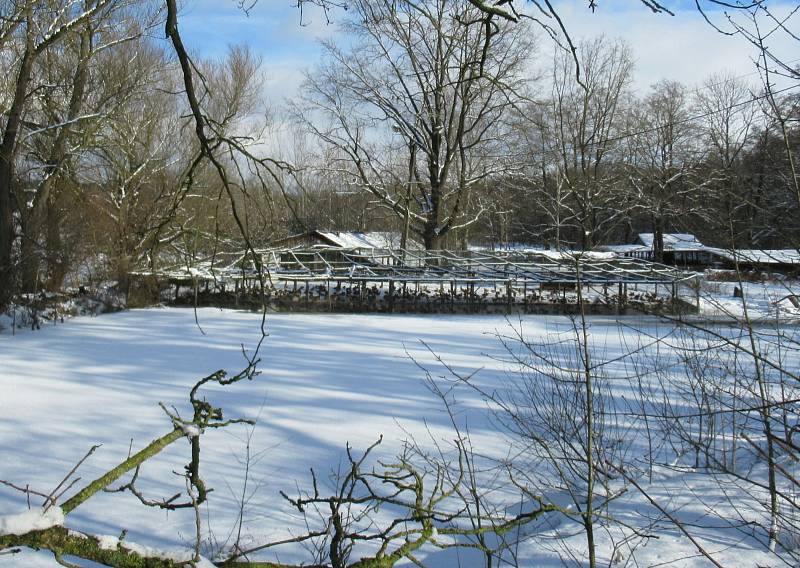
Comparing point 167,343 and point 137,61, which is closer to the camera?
point 167,343

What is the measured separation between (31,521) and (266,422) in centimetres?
625

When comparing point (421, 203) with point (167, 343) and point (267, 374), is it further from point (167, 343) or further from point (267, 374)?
point (267, 374)

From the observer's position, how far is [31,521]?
925 millimetres

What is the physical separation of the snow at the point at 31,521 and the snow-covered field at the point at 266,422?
2.34 m

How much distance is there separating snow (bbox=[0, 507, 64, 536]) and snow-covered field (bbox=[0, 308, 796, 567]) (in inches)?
92.1

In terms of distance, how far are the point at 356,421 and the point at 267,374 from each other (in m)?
2.61

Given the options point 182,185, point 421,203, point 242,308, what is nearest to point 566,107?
point 421,203

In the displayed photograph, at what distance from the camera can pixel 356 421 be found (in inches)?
279

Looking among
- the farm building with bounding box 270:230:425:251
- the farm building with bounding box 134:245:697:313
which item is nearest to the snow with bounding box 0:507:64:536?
the farm building with bounding box 134:245:697:313

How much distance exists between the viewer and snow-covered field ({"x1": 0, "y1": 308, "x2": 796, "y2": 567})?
434 cm

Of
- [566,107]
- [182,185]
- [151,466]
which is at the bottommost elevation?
[151,466]

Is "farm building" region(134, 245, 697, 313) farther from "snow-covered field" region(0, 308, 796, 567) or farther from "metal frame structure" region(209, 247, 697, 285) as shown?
"snow-covered field" region(0, 308, 796, 567)

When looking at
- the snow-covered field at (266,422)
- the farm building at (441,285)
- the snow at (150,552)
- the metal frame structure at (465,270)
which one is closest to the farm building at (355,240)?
the metal frame structure at (465,270)

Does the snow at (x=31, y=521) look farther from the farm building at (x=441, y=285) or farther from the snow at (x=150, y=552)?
the farm building at (x=441, y=285)
